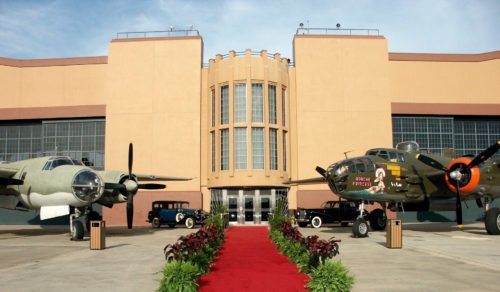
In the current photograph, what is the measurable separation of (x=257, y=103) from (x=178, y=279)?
108ft

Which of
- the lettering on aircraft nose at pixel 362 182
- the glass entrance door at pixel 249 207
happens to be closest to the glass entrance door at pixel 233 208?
the glass entrance door at pixel 249 207

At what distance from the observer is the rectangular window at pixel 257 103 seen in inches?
1599

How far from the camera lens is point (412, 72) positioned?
44.2 metres

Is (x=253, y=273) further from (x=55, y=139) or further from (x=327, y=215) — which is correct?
(x=55, y=139)

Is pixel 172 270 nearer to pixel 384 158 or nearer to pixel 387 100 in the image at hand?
pixel 384 158

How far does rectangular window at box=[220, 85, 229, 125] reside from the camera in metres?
41.2

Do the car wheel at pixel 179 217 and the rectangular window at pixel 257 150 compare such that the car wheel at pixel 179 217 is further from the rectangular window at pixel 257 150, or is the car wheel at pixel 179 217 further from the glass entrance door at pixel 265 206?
the glass entrance door at pixel 265 206

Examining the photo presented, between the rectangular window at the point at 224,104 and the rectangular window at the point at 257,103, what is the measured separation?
8.08ft

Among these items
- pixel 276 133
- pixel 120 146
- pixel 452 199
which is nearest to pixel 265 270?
pixel 452 199

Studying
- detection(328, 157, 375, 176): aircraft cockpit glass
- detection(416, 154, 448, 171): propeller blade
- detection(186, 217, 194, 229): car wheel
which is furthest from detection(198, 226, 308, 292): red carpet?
detection(186, 217, 194, 229): car wheel

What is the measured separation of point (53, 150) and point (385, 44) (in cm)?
3449

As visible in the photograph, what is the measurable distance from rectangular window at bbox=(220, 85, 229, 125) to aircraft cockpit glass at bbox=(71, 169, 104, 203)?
20.1 m

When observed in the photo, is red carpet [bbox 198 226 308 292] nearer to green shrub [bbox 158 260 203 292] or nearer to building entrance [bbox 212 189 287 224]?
green shrub [bbox 158 260 203 292]

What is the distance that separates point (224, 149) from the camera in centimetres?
4100
